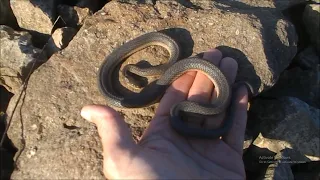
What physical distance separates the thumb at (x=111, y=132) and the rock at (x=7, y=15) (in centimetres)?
349

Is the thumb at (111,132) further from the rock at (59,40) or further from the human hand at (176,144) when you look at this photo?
the rock at (59,40)

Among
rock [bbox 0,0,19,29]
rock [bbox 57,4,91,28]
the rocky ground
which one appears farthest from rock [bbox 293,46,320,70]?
rock [bbox 0,0,19,29]

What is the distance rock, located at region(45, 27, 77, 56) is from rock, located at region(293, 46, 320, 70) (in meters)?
3.77

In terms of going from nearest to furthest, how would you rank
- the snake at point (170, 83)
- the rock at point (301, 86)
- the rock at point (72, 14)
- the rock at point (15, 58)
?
the snake at point (170, 83) → the rock at point (15, 58) → the rock at point (301, 86) → the rock at point (72, 14)

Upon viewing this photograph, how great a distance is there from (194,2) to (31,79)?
2862 millimetres

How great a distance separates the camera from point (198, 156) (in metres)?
5.16

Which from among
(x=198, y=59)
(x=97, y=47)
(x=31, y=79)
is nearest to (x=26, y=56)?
(x=31, y=79)

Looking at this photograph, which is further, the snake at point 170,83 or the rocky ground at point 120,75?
the rocky ground at point 120,75

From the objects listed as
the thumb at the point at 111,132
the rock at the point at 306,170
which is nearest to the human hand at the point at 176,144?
the thumb at the point at 111,132

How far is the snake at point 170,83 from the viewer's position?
5512 mm

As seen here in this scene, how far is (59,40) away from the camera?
6.87 metres

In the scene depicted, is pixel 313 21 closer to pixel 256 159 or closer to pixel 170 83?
pixel 256 159

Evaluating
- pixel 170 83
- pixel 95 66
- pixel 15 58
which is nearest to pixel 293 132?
pixel 170 83

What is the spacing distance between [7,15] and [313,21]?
517 cm
